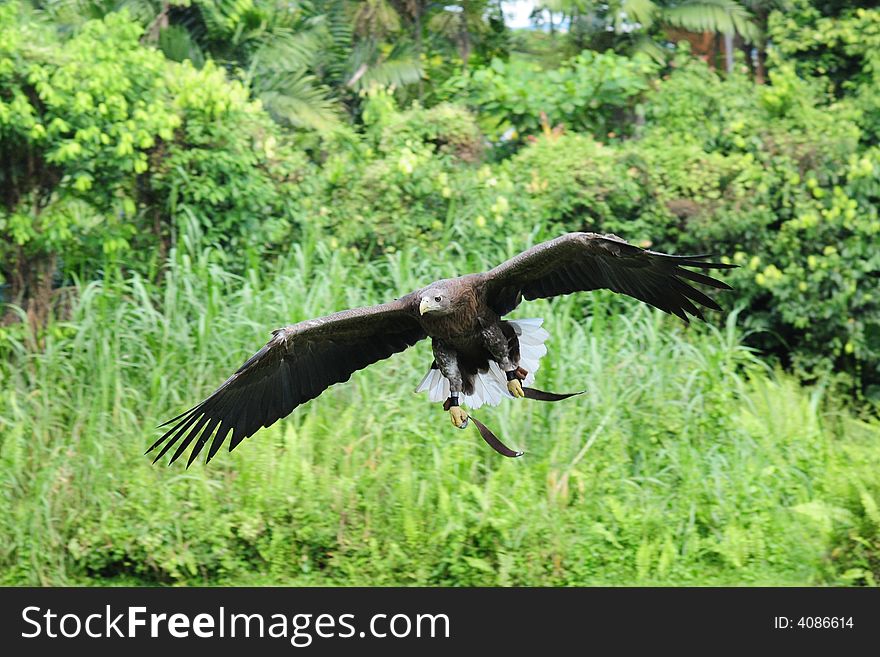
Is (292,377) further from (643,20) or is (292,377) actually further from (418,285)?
(643,20)

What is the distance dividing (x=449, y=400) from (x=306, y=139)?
7467mm

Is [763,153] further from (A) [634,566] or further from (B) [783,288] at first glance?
(A) [634,566]

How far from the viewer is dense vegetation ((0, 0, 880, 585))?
294 inches

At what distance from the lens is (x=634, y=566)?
7539 mm

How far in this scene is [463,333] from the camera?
519 cm

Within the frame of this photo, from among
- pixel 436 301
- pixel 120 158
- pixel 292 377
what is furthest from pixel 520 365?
pixel 120 158

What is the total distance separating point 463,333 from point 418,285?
3978mm

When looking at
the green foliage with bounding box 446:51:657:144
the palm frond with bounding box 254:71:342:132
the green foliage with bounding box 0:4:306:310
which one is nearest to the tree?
the green foliage with bounding box 446:51:657:144

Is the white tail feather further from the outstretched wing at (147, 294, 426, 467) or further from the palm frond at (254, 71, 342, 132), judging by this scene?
the palm frond at (254, 71, 342, 132)

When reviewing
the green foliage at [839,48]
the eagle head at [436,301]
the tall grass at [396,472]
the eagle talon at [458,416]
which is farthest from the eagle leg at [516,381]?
the green foliage at [839,48]

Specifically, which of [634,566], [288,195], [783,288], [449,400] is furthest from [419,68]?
[449,400]

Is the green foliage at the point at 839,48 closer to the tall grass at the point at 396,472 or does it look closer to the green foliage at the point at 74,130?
the tall grass at the point at 396,472

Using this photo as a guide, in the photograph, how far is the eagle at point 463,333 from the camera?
495 cm
